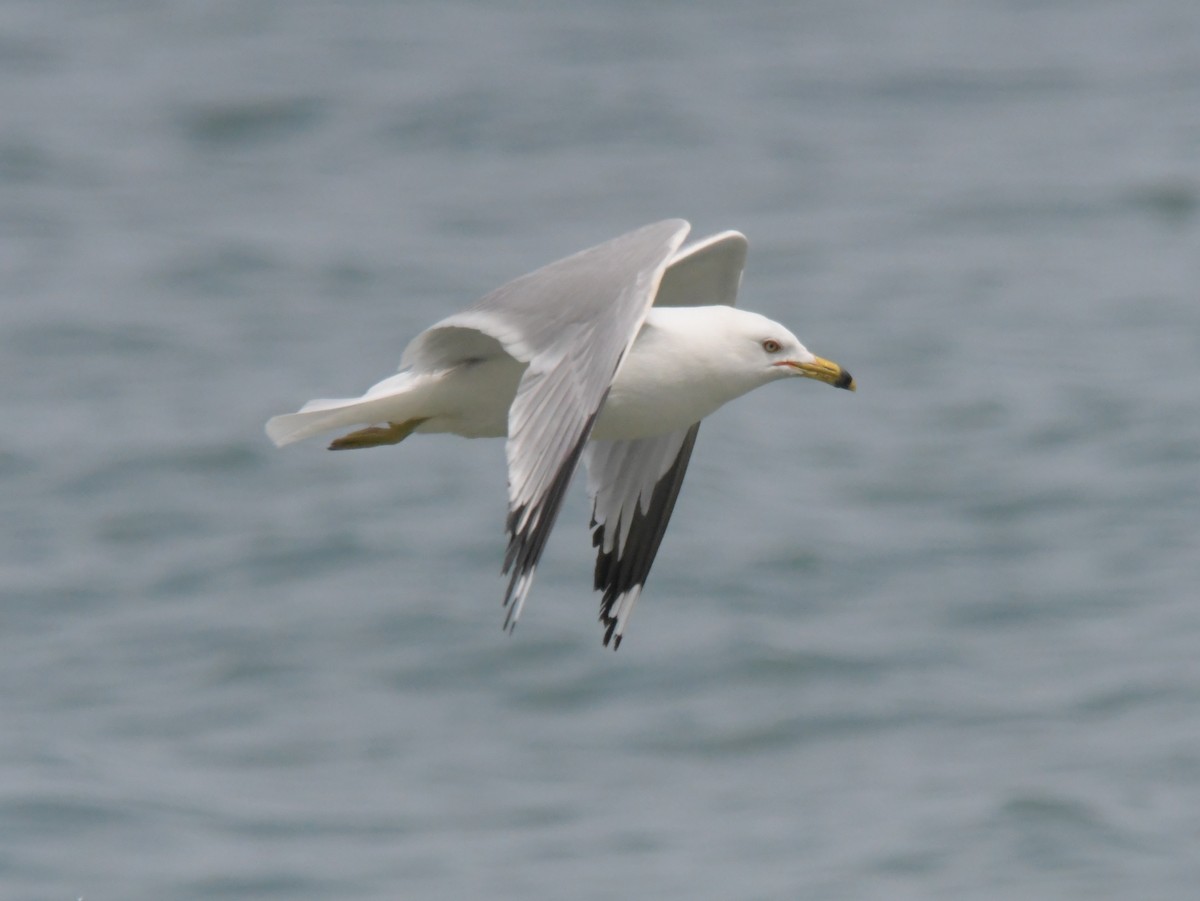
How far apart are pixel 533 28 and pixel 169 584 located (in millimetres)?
11990

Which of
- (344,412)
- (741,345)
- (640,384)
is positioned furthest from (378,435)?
(741,345)

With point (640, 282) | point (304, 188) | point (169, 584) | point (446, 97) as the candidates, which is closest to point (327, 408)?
point (640, 282)

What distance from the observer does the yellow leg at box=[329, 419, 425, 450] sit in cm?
609

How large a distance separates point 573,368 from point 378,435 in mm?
1046

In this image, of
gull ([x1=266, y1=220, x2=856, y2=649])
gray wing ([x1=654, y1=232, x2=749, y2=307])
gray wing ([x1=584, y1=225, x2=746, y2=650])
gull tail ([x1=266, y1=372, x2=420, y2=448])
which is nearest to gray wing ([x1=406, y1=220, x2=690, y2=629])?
gull ([x1=266, y1=220, x2=856, y2=649])

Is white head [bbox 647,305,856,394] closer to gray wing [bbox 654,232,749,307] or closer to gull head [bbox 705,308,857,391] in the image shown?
gull head [bbox 705,308,857,391]

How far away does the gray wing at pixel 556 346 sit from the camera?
4941mm

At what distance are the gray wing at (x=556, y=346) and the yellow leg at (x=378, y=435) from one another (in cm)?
19

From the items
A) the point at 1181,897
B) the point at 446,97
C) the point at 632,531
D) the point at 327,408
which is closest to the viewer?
the point at 327,408

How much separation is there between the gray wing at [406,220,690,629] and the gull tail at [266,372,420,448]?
126 millimetres

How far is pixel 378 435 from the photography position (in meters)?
6.15

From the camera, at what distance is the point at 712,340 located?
19.1 feet

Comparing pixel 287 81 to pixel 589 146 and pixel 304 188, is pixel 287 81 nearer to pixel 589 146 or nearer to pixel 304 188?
pixel 304 188

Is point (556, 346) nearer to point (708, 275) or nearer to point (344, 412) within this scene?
point (344, 412)
